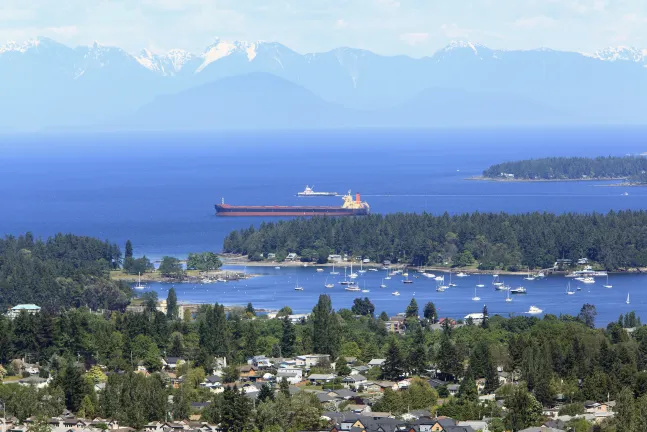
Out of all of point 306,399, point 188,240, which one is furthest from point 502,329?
point 188,240

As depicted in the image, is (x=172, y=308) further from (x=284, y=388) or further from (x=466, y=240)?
(x=466, y=240)

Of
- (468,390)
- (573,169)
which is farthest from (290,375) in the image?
(573,169)

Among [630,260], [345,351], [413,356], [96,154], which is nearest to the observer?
[413,356]

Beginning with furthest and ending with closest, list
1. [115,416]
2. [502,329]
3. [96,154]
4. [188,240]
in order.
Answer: [96,154] < [188,240] < [502,329] < [115,416]

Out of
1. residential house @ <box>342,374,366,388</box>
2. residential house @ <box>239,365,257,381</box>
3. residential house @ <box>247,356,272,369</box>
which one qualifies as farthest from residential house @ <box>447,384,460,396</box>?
residential house @ <box>247,356,272,369</box>

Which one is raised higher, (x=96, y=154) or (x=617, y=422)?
(x=96, y=154)

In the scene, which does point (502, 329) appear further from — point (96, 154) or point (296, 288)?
point (96, 154)

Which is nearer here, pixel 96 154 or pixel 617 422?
pixel 617 422

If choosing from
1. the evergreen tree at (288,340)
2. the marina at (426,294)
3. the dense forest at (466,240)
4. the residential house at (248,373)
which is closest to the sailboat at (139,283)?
the marina at (426,294)
